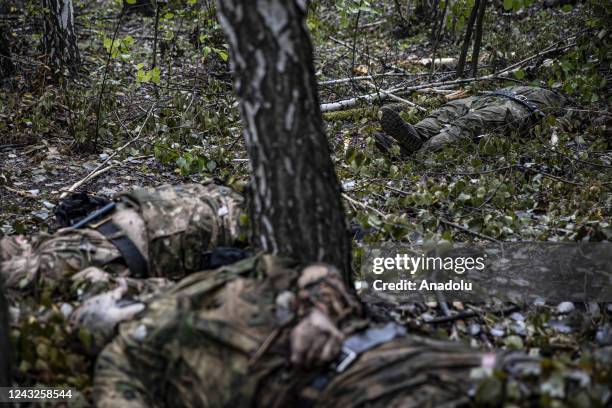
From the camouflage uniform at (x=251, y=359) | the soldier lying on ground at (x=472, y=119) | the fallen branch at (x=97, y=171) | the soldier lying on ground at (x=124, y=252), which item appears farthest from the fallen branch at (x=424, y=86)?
the camouflage uniform at (x=251, y=359)

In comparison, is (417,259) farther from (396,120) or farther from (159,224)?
(396,120)

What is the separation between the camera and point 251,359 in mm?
1945

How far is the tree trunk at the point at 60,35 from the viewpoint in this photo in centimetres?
641

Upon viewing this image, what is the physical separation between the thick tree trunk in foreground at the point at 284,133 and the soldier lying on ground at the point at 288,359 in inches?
12.1

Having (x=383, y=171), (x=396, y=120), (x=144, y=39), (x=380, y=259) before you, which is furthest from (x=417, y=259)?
(x=144, y=39)

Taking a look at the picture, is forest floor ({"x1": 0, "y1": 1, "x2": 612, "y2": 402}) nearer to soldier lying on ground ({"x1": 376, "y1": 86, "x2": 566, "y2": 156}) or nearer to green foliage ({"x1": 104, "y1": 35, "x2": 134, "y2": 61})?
green foliage ({"x1": 104, "y1": 35, "x2": 134, "y2": 61})

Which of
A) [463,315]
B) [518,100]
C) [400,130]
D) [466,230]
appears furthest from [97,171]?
[518,100]

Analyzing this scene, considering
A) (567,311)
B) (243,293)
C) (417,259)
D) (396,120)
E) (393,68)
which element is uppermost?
(393,68)

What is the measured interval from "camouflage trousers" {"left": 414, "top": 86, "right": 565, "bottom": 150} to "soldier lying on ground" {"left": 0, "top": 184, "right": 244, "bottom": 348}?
8.92 feet

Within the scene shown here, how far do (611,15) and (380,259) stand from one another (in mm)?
3411

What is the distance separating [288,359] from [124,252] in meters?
1.21

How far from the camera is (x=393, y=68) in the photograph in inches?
313

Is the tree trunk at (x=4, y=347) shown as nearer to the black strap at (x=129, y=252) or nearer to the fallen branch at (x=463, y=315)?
Result: the black strap at (x=129, y=252)

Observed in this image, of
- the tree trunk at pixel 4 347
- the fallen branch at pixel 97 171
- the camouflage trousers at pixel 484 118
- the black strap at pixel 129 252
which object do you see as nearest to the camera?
the tree trunk at pixel 4 347
